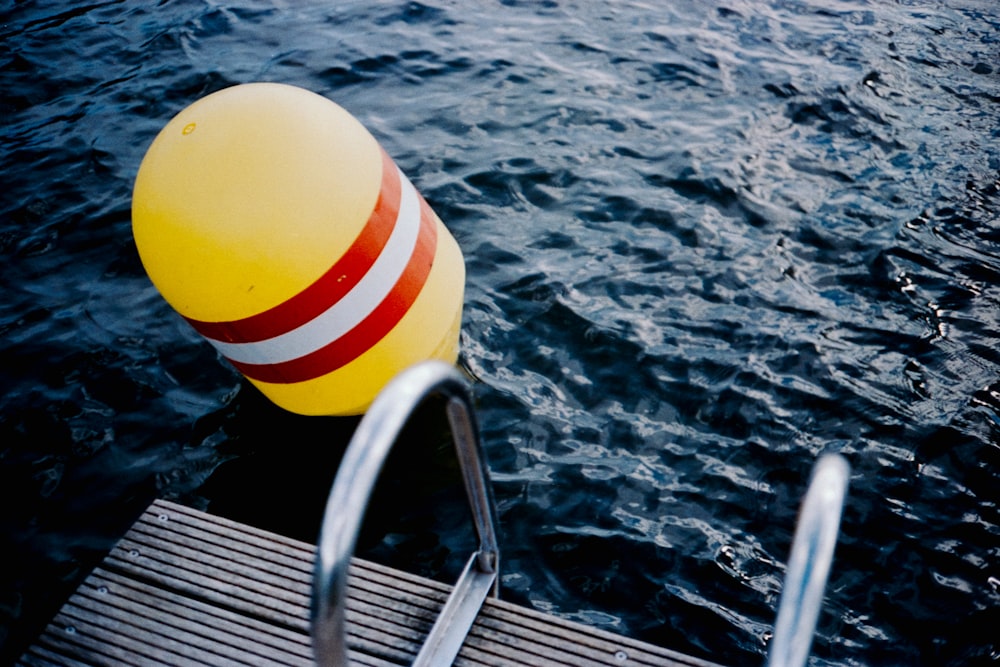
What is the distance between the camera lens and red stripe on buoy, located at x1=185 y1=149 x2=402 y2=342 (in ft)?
9.23

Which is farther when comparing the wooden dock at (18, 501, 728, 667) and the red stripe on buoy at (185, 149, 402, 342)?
the red stripe on buoy at (185, 149, 402, 342)

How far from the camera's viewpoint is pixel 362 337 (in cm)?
299

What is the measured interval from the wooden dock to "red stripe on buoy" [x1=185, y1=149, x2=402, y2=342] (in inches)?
28.8

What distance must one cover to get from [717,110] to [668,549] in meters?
3.85

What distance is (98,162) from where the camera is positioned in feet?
19.0

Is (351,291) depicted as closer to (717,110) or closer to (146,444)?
(146,444)

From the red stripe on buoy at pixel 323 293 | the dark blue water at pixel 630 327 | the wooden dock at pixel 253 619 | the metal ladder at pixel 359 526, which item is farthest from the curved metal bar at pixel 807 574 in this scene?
the red stripe on buoy at pixel 323 293

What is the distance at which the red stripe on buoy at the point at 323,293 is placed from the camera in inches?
111

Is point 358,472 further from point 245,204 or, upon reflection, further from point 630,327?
point 630,327

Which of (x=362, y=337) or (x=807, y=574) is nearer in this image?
(x=807, y=574)

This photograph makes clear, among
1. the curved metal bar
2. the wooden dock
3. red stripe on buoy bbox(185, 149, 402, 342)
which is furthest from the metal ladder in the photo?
red stripe on buoy bbox(185, 149, 402, 342)

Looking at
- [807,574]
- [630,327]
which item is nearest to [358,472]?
[807,574]

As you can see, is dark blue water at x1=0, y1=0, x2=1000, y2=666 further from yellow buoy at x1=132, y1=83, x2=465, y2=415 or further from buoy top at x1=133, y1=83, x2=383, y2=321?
buoy top at x1=133, y1=83, x2=383, y2=321

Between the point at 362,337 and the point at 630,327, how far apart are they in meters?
1.82
